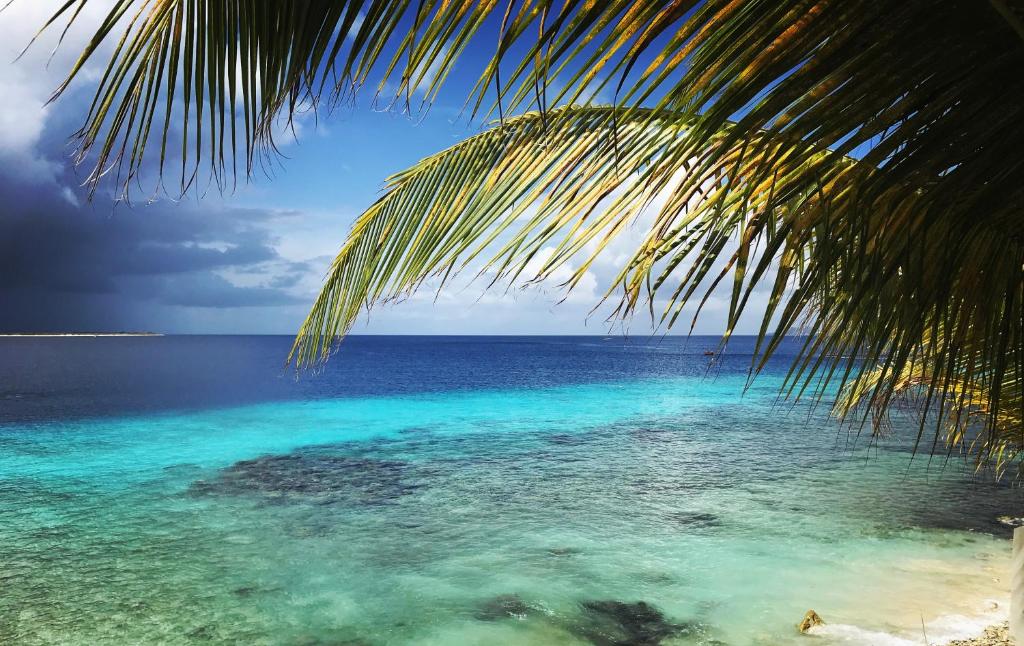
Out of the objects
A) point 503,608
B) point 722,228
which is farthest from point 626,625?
point 722,228

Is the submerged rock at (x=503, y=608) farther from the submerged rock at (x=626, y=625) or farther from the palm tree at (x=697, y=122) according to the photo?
the palm tree at (x=697, y=122)

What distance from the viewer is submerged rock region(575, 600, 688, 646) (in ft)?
22.6

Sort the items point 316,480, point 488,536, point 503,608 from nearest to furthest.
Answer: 1. point 503,608
2. point 488,536
3. point 316,480

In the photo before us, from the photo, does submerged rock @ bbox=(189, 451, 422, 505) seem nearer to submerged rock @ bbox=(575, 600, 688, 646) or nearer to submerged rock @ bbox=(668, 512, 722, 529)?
submerged rock @ bbox=(668, 512, 722, 529)

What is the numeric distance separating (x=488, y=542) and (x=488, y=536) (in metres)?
0.33

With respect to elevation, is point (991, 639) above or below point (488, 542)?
above

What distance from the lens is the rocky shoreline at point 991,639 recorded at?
5.94m

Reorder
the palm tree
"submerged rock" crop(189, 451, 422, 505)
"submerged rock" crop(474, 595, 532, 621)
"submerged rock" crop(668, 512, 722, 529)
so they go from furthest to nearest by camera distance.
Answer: "submerged rock" crop(189, 451, 422, 505) < "submerged rock" crop(668, 512, 722, 529) < "submerged rock" crop(474, 595, 532, 621) < the palm tree

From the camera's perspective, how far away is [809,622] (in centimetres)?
693

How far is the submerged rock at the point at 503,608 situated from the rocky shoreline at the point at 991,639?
4.31 m

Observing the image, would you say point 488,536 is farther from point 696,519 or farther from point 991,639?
point 991,639

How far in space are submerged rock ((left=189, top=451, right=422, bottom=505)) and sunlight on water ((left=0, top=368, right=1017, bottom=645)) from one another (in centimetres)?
9

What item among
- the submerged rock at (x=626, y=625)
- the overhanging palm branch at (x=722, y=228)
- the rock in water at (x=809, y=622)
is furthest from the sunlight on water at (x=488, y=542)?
the overhanging palm branch at (x=722, y=228)

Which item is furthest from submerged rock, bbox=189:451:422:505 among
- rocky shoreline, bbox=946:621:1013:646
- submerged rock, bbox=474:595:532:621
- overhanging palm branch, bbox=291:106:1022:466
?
overhanging palm branch, bbox=291:106:1022:466
